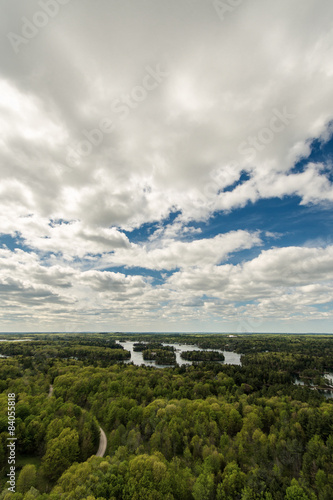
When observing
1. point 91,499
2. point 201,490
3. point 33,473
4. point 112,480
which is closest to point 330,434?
point 201,490

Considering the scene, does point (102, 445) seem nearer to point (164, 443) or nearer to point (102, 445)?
point (102, 445)

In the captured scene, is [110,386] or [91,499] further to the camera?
[110,386]

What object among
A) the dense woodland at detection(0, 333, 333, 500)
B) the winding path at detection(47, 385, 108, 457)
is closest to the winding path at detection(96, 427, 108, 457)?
the winding path at detection(47, 385, 108, 457)

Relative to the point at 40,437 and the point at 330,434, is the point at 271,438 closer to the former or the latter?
the point at 330,434

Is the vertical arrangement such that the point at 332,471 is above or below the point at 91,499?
below

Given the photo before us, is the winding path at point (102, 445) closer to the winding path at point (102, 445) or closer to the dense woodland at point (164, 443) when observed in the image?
the winding path at point (102, 445)

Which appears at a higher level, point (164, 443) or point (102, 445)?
point (164, 443)

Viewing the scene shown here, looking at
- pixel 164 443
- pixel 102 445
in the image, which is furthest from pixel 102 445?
pixel 164 443

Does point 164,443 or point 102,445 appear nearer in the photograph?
point 164,443

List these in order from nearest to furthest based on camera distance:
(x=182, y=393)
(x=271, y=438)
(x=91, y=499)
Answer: (x=91, y=499)
(x=271, y=438)
(x=182, y=393)

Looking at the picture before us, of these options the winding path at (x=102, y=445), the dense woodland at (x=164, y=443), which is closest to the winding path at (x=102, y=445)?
the winding path at (x=102, y=445)

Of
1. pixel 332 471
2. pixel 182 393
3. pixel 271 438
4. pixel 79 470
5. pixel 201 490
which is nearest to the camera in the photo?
pixel 201 490
